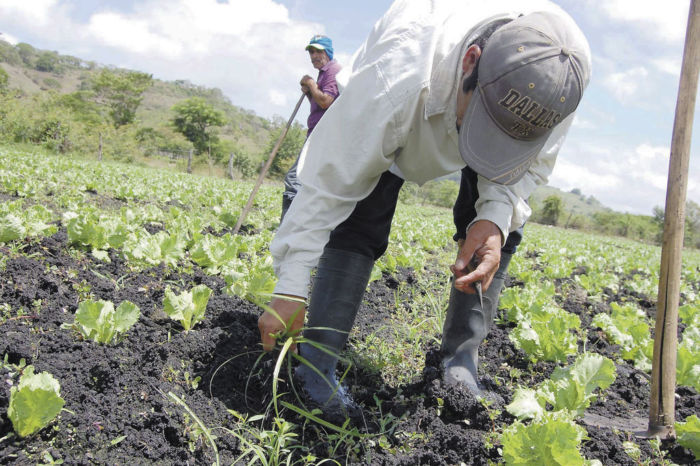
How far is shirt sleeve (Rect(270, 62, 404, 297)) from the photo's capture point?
1624 mm

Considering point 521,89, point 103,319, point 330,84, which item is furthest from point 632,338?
point 330,84

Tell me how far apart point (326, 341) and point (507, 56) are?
1.31 metres

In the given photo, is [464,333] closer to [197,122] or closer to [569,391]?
[569,391]

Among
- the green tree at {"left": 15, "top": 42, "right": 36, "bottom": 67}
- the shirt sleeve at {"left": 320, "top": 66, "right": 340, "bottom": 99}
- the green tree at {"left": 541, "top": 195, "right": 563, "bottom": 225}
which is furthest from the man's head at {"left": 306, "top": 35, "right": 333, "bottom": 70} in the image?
the green tree at {"left": 15, "top": 42, "right": 36, "bottom": 67}

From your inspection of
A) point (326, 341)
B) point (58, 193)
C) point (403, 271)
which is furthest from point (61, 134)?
point (326, 341)

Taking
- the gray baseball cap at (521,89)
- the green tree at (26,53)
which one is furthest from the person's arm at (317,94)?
the green tree at (26,53)

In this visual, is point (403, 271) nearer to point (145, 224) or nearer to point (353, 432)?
point (145, 224)

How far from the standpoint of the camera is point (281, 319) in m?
1.69

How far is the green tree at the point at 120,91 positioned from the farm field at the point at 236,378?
70.2 m

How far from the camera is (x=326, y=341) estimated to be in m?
1.99

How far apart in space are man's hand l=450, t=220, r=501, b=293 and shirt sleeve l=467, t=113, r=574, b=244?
0.04m

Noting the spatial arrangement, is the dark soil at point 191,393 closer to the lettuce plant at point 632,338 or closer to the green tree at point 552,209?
the lettuce plant at point 632,338

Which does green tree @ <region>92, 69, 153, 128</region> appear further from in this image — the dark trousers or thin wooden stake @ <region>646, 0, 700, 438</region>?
thin wooden stake @ <region>646, 0, 700, 438</region>

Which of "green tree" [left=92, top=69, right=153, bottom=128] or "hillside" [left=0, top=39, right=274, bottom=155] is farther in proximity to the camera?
"hillside" [left=0, top=39, right=274, bottom=155]
